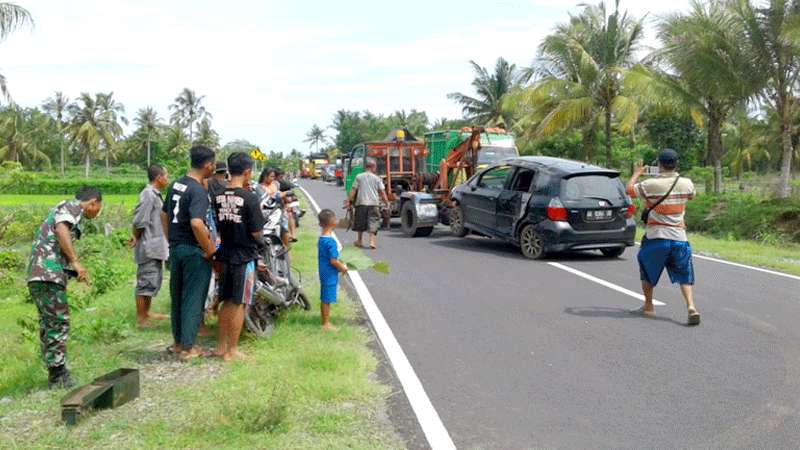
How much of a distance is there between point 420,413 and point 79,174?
86.5m

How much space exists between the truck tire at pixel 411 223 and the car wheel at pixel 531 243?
3.90 m

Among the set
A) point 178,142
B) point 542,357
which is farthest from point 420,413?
point 178,142

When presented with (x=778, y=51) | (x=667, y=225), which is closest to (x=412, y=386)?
(x=667, y=225)

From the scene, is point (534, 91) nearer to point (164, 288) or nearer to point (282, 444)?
point (164, 288)

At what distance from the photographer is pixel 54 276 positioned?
5.51 metres

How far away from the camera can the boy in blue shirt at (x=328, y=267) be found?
7.35 metres

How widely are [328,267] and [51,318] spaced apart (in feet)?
8.84

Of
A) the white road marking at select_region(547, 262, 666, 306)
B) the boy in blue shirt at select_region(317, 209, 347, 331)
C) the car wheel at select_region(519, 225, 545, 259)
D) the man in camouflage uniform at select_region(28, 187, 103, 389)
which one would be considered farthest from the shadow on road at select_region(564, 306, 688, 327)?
the man in camouflage uniform at select_region(28, 187, 103, 389)

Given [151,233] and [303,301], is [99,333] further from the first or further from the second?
[303,301]

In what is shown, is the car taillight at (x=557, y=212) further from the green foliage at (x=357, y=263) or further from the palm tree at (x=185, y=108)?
the palm tree at (x=185, y=108)

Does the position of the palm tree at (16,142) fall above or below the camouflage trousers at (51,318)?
above

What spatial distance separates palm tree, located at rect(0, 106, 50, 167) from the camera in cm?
7531

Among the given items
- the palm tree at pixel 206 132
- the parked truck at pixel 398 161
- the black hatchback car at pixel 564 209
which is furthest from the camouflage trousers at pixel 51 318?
the palm tree at pixel 206 132

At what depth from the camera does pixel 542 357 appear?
643 centimetres
